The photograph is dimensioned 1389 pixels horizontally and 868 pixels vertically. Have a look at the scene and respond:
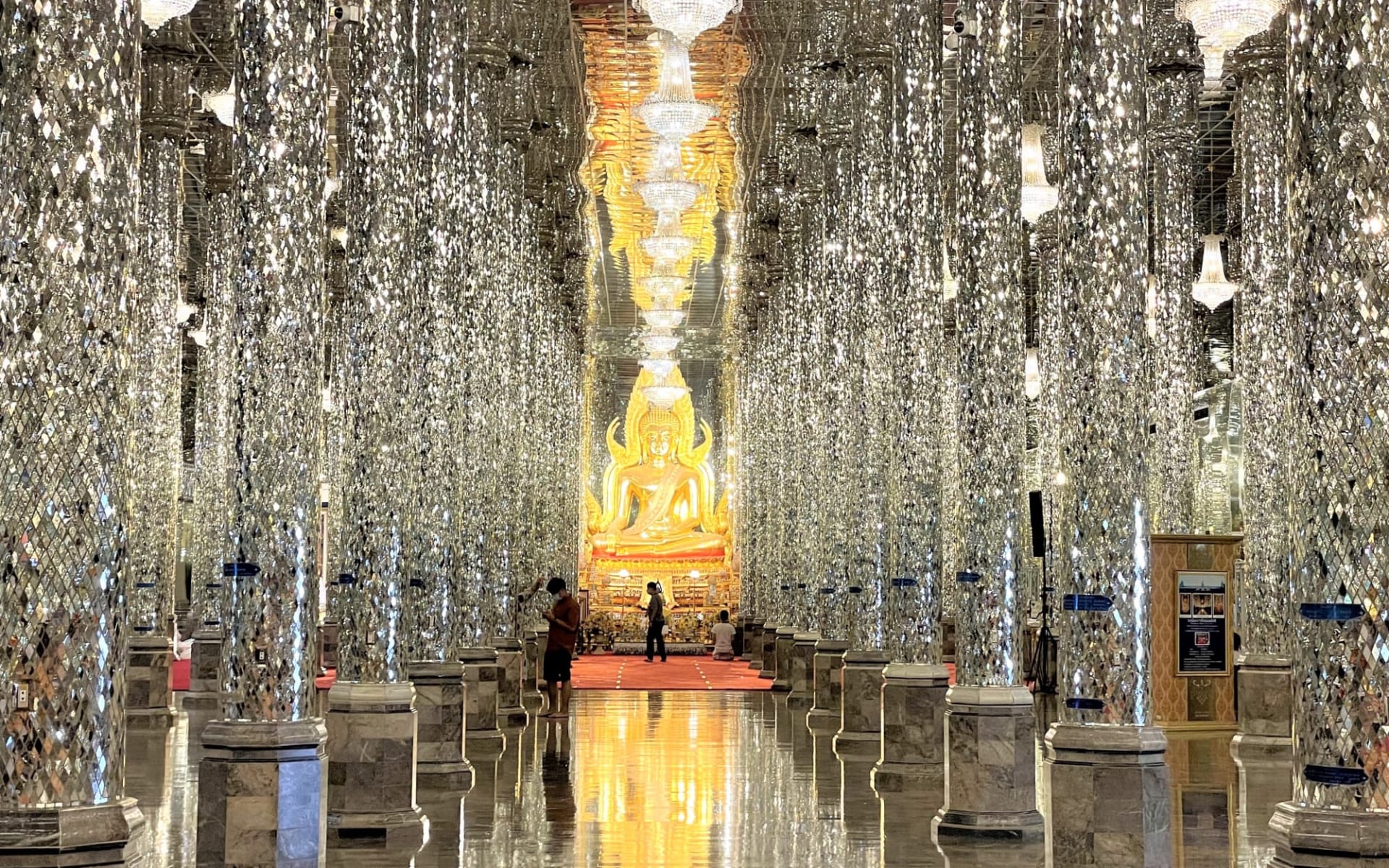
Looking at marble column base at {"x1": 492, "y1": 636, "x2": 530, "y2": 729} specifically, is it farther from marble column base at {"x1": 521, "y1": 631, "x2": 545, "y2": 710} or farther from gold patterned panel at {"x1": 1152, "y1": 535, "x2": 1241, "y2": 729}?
gold patterned panel at {"x1": 1152, "y1": 535, "x2": 1241, "y2": 729}

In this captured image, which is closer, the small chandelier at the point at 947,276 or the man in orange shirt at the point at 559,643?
the small chandelier at the point at 947,276

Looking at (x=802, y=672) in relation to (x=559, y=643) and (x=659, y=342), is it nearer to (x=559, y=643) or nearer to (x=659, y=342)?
(x=559, y=643)

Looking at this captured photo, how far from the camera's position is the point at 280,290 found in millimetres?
8594

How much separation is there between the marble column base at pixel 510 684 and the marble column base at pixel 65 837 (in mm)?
12646

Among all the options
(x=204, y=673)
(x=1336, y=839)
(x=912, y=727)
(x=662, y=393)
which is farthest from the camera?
(x=662, y=393)

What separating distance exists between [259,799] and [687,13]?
667 centimetres

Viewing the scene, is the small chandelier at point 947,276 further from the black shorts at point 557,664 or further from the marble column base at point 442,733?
the black shorts at point 557,664

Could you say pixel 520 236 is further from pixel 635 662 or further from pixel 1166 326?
pixel 635 662

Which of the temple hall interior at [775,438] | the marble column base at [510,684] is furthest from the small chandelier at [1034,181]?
the marble column base at [510,684]

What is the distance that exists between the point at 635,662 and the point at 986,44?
2379 centimetres

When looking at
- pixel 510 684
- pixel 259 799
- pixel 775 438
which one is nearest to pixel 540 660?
pixel 775 438

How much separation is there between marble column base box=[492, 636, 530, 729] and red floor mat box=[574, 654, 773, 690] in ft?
19.3

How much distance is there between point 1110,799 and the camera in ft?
28.2

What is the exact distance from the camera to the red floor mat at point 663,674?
85.6 ft
